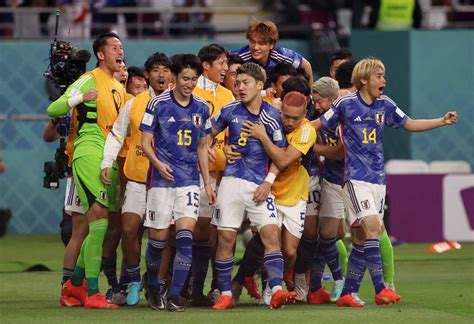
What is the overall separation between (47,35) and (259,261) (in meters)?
11.1

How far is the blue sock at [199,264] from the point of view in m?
13.6

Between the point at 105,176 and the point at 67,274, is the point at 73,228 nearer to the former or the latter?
the point at 67,274

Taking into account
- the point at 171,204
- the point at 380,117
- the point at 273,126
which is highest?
the point at 380,117

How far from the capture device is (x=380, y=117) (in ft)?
44.2

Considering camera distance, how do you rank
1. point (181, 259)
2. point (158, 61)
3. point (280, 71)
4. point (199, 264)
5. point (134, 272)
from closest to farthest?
1. point (181, 259)
2. point (134, 272)
3. point (199, 264)
4. point (158, 61)
5. point (280, 71)

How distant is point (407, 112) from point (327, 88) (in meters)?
8.77

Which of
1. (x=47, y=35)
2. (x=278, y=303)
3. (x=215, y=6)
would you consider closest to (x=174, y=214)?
(x=278, y=303)

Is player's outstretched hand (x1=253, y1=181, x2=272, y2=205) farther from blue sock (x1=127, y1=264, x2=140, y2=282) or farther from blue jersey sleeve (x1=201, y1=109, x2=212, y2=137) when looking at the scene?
blue sock (x1=127, y1=264, x2=140, y2=282)

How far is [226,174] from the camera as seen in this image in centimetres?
1323

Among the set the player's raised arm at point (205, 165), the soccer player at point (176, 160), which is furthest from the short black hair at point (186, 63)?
the player's raised arm at point (205, 165)

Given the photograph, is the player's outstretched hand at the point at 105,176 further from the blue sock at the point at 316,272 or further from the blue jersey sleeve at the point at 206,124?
the blue sock at the point at 316,272

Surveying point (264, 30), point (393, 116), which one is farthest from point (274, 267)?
point (264, 30)

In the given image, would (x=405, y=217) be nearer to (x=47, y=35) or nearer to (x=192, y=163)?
(x=47, y=35)

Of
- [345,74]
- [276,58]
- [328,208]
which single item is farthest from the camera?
[276,58]
